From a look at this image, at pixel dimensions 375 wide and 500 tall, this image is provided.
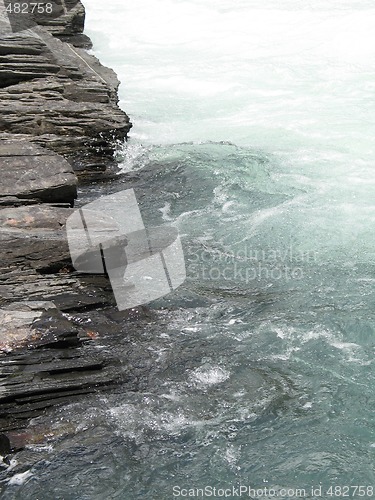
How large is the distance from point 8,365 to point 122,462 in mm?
1109

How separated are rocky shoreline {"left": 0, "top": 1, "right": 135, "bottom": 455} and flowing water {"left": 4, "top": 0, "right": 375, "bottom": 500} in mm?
275

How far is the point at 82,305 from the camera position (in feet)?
21.2

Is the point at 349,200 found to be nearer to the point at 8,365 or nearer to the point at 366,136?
the point at 366,136

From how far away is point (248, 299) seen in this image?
7.16 m

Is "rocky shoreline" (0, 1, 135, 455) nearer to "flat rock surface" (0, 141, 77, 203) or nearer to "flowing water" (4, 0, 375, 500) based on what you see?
"flat rock surface" (0, 141, 77, 203)

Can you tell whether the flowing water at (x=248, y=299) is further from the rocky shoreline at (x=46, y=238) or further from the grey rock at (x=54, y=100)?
the grey rock at (x=54, y=100)

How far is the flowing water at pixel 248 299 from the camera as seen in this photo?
17.1 ft

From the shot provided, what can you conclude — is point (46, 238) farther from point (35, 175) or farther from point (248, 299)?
point (248, 299)

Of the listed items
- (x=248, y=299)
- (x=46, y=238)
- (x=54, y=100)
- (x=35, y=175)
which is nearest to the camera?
(x=46, y=238)

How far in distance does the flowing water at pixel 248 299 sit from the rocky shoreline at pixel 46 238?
27 cm

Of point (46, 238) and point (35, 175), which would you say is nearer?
point (46, 238)

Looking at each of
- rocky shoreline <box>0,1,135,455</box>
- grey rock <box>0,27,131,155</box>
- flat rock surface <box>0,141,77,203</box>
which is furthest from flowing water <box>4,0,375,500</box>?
flat rock surface <box>0,141,77,203</box>

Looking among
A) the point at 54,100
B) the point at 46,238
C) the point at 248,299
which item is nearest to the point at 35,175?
the point at 46,238

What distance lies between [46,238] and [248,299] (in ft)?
6.58
